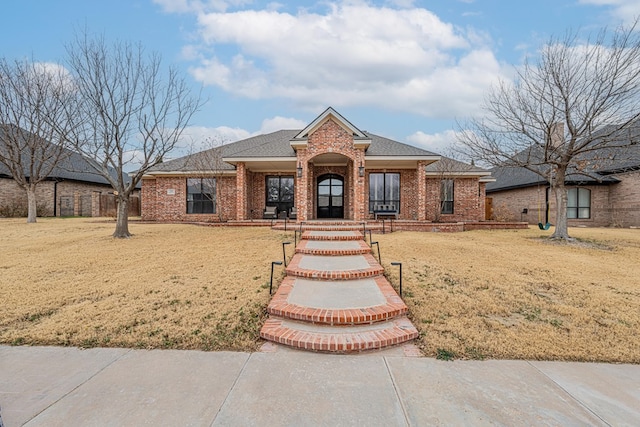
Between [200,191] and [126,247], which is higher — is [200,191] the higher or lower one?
the higher one

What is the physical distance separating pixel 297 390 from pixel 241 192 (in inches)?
503

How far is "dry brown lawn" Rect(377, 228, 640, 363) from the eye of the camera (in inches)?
150

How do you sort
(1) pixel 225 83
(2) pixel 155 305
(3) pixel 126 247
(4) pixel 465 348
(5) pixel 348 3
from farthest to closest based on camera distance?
1. (1) pixel 225 83
2. (5) pixel 348 3
3. (3) pixel 126 247
4. (2) pixel 155 305
5. (4) pixel 465 348

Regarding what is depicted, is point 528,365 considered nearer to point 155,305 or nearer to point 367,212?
point 155,305

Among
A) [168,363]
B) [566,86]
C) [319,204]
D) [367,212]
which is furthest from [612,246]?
[168,363]

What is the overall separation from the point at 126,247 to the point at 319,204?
9.98 m

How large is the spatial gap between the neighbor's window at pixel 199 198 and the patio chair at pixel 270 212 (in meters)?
3.28

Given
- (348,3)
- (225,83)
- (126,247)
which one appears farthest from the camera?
(225,83)

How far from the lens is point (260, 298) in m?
5.11

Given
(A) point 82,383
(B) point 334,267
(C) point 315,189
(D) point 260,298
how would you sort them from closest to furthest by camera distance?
(A) point 82,383, (D) point 260,298, (B) point 334,267, (C) point 315,189

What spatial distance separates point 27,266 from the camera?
7.06 metres

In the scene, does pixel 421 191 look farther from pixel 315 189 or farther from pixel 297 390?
pixel 297 390

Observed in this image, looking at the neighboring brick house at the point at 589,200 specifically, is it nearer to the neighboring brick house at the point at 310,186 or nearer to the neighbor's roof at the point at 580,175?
the neighbor's roof at the point at 580,175

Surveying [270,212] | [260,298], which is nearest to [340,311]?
[260,298]
